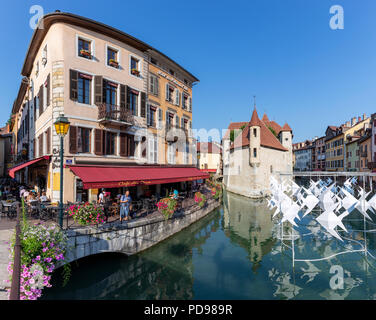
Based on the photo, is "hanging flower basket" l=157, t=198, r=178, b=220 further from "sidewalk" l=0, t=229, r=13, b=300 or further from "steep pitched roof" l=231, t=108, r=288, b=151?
"steep pitched roof" l=231, t=108, r=288, b=151

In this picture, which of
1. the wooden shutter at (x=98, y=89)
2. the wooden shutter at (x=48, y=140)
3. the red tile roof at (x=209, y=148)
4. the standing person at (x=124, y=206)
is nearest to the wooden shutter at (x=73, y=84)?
the wooden shutter at (x=98, y=89)

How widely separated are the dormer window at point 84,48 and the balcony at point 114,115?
3.04 meters

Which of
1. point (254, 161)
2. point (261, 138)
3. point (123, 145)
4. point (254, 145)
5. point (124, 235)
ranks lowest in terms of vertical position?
point (124, 235)

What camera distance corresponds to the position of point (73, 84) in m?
11.9

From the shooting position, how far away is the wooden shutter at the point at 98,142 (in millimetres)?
12703

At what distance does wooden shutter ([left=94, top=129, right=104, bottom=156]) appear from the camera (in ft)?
41.7

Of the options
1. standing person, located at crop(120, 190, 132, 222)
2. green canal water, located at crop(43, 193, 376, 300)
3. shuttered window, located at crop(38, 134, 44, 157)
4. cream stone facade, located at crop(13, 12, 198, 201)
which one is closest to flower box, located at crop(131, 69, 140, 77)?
cream stone facade, located at crop(13, 12, 198, 201)

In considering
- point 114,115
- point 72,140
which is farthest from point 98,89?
point 72,140

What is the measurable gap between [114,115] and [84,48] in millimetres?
4272

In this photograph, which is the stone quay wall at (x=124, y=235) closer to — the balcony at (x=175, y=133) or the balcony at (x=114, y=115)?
the balcony at (x=114, y=115)

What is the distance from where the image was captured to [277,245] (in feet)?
42.9

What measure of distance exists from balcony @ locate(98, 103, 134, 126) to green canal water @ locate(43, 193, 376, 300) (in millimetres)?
7610

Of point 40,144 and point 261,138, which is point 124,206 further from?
point 261,138
